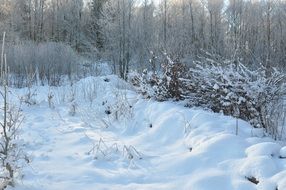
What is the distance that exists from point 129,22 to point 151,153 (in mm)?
23055

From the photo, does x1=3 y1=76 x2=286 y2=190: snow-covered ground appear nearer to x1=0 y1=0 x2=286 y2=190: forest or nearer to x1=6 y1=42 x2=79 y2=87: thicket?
x1=0 y1=0 x2=286 y2=190: forest

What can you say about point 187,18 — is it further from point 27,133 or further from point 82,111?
point 27,133

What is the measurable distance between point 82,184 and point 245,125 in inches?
103

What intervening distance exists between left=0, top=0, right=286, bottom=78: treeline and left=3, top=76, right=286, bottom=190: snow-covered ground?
16593 mm

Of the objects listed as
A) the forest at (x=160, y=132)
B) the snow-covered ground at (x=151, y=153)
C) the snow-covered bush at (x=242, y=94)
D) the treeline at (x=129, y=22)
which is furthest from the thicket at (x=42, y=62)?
the snow-covered bush at (x=242, y=94)

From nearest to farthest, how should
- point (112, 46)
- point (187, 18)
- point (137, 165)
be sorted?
1. point (137, 165)
2. point (112, 46)
3. point (187, 18)

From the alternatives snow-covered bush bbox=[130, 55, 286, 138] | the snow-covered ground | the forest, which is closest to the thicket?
the forest

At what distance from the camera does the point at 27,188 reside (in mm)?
A: 4117

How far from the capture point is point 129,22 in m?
27.8

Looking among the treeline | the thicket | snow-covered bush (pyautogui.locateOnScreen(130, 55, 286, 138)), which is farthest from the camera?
the treeline

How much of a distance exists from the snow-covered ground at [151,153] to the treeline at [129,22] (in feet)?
54.4

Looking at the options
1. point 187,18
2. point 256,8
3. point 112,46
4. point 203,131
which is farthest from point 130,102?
point 187,18

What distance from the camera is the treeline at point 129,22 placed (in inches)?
1049

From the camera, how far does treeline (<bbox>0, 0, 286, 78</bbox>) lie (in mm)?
26641
